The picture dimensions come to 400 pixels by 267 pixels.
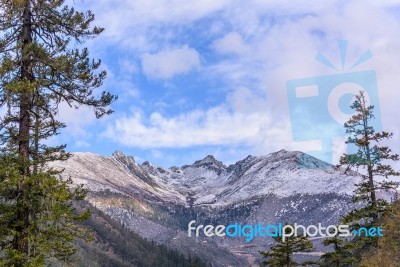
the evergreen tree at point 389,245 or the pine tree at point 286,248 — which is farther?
the pine tree at point 286,248

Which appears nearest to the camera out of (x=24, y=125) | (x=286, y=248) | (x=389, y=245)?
(x=24, y=125)

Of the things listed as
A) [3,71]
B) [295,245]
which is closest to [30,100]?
[3,71]

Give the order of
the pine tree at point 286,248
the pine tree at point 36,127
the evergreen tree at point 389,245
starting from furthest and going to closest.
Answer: the pine tree at point 286,248, the evergreen tree at point 389,245, the pine tree at point 36,127

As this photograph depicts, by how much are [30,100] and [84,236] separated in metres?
5.40

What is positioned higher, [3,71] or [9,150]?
[3,71]

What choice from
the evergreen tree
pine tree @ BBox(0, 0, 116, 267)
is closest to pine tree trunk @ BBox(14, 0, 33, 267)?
pine tree @ BBox(0, 0, 116, 267)

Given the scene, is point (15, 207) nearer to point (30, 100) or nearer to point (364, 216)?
point (30, 100)

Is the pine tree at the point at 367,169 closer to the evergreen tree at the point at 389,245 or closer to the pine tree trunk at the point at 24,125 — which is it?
the evergreen tree at the point at 389,245

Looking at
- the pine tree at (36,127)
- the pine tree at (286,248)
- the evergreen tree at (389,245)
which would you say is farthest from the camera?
the pine tree at (286,248)

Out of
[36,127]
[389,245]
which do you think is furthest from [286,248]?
[36,127]

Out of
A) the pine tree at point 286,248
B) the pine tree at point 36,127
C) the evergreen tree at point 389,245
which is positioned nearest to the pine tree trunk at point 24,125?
the pine tree at point 36,127

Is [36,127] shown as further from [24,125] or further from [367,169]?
[367,169]

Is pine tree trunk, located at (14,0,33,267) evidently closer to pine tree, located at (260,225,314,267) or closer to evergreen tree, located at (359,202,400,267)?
evergreen tree, located at (359,202,400,267)

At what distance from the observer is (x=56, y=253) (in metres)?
17.5
